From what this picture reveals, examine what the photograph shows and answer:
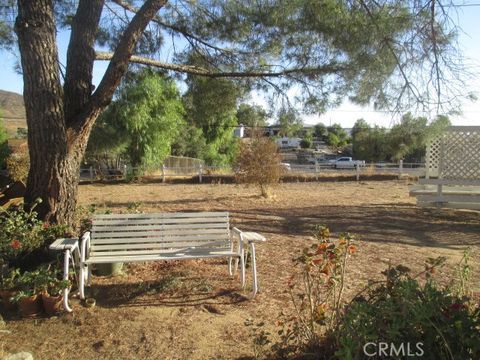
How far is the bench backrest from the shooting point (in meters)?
4.58

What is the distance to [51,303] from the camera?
12.5 ft

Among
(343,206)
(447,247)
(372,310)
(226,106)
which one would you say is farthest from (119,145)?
(372,310)

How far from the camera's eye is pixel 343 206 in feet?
37.5

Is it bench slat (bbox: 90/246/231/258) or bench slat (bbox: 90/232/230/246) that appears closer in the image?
bench slat (bbox: 90/246/231/258)

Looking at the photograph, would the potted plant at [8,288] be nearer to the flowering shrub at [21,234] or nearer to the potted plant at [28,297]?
the potted plant at [28,297]

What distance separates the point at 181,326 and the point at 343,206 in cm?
836

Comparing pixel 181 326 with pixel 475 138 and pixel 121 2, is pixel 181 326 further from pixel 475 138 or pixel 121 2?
pixel 475 138

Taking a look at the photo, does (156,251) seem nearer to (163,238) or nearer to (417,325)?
(163,238)

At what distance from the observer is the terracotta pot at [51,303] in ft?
12.5

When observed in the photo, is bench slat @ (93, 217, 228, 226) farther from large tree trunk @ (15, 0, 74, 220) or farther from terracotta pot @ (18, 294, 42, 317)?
terracotta pot @ (18, 294, 42, 317)

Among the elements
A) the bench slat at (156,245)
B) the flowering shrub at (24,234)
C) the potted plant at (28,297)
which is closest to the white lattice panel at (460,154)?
the bench slat at (156,245)

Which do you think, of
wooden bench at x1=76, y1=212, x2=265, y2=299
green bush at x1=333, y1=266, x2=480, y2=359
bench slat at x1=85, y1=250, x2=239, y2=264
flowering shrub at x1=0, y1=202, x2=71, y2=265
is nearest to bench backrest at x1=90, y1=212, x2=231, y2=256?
wooden bench at x1=76, y1=212, x2=265, y2=299

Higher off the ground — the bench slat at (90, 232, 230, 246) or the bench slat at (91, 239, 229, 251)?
the bench slat at (90, 232, 230, 246)

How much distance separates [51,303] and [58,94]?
83.7 inches
